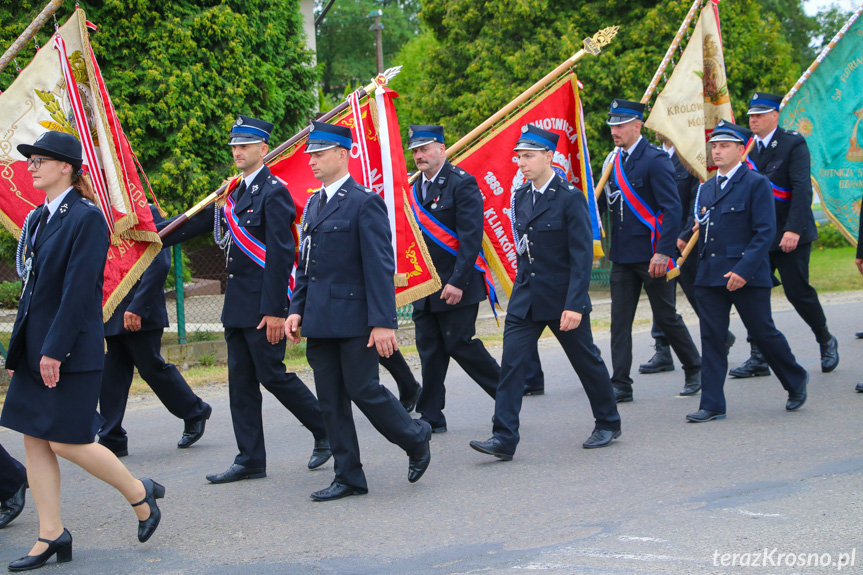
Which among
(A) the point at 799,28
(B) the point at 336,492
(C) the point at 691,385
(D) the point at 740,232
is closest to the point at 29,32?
(B) the point at 336,492

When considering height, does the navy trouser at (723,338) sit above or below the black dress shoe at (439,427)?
above

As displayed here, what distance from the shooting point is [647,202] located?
741 centimetres

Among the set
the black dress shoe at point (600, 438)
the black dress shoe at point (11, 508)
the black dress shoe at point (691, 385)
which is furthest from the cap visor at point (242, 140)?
the black dress shoe at point (691, 385)

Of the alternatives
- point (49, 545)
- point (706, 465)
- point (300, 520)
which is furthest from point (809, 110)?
point (49, 545)

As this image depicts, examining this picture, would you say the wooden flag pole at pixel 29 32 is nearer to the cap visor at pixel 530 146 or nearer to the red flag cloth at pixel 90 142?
the red flag cloth at pixel 90 142

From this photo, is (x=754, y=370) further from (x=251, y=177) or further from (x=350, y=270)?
(x=251, y=177)

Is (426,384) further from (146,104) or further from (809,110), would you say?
(146,104)

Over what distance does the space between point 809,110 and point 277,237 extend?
5791 mm

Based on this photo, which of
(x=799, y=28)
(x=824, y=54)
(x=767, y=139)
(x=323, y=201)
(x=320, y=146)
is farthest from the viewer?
(x=799, y=28)

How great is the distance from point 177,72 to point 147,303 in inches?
212

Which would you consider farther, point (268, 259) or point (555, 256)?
point (555, 256)

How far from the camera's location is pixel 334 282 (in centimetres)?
507

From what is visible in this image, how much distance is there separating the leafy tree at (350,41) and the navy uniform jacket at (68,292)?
122 feet

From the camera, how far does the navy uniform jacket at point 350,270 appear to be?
500cm
